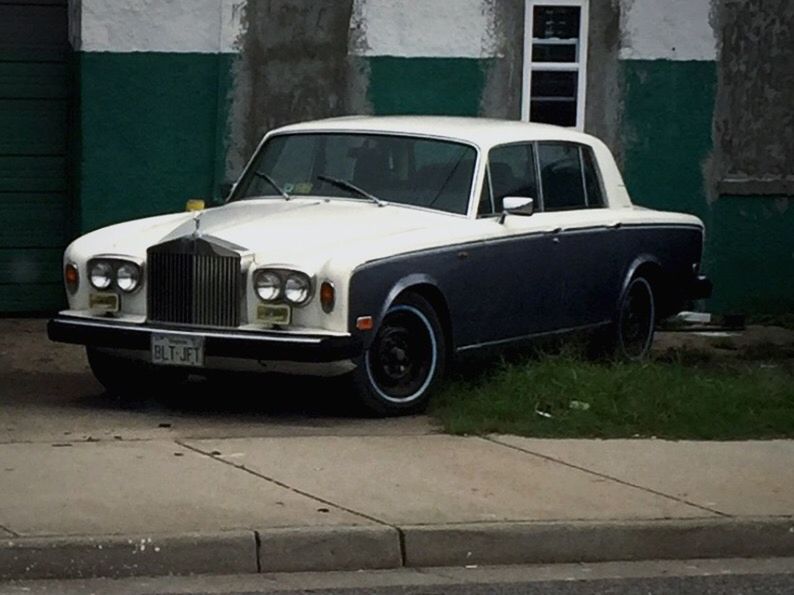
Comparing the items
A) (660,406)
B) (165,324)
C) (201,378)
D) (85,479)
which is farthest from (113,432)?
(660,406)

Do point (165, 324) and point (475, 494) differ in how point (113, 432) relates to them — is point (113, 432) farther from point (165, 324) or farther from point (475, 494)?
point (475, 494)

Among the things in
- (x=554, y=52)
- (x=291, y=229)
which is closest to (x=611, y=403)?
(x=291, y=229)

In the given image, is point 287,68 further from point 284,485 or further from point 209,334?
point 284,485

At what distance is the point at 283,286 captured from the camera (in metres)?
9.34

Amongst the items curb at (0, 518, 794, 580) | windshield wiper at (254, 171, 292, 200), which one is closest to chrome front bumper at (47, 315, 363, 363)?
windshield wiper at (254, 171, 292, 200)

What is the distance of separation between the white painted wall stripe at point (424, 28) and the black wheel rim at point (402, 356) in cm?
439

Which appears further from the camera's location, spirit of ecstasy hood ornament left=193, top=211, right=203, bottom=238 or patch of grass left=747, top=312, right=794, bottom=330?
patch of grass left=747, top=312, right=794, bottom=330

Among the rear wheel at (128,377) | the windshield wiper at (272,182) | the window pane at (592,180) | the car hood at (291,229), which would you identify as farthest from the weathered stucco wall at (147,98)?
the window pane at (592,180)

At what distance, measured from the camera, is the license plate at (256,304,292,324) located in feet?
30.7

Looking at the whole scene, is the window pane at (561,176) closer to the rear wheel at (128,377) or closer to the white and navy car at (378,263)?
the white and navy car at (378,263)

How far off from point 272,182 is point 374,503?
11.4 ft

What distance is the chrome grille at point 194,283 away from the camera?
31.1 ft

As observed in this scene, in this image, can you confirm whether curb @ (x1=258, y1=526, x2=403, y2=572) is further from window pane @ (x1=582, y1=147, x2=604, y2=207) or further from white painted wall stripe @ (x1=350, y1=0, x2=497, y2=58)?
white painted wall stripe @ (x1=350, y1=0, x2=497, y2=58)

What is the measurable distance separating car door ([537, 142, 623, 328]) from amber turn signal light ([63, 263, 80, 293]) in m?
2.86
